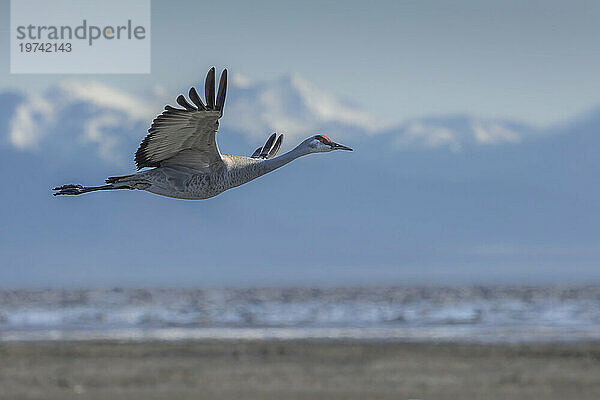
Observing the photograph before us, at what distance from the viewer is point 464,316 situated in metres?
58.1

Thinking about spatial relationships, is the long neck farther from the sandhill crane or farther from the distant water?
the distant water

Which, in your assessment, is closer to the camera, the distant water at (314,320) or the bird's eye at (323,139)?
the bird's eye at (323,139)

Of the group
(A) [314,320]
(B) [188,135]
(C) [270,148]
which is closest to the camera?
(B) [188,135]

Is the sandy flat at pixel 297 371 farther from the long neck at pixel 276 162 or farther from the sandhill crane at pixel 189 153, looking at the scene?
the sandhill crane at pixel 189 153

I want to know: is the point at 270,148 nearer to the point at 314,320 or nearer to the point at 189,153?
the point at 189,153

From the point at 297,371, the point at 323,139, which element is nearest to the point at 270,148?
the point at 323,139

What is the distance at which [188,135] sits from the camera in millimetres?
13555

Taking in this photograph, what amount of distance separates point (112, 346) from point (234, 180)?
30.3m

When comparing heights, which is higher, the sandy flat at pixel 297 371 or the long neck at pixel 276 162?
the long neck at pixel 276 162

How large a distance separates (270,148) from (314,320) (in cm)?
3924

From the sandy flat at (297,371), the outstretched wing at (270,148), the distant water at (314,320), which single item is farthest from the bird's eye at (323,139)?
the distant water at (314,320)

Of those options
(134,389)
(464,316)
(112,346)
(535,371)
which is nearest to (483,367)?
(535,371)

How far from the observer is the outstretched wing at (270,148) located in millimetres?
17406

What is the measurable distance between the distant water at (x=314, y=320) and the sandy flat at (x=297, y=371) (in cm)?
363
